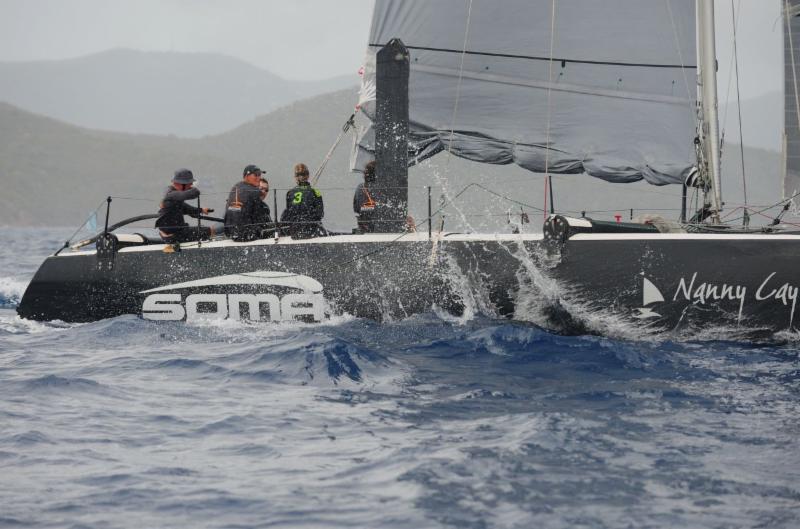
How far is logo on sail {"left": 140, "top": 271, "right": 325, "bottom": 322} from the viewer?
35.1 feet

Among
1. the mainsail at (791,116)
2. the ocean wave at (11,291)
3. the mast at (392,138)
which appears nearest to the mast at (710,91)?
the mast at (392,138)

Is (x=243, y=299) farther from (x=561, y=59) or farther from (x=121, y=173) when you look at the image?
(x=121, y=173)

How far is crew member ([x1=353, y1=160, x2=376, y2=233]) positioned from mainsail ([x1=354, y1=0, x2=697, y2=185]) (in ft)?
2.42

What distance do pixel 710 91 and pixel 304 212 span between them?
15.5ft

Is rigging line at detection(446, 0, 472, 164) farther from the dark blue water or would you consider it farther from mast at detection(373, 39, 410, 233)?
the dark blue water

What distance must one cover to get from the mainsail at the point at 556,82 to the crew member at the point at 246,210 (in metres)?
2.03

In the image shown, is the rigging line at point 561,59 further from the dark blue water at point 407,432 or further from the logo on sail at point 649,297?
the dark blue water at point 407,432

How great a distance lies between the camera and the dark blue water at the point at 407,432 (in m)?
4.88

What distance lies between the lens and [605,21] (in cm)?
1183

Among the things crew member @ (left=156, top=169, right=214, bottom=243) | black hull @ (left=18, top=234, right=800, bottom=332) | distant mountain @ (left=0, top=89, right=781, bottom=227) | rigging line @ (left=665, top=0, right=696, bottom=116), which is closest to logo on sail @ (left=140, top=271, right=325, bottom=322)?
black hull @ (left=18, top=234, right=800, bottom=332)

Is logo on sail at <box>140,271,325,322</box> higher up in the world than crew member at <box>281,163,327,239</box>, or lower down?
lower down

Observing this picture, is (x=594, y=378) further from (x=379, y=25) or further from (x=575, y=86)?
(x=379, y=25)

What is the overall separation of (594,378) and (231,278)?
4.89 metres

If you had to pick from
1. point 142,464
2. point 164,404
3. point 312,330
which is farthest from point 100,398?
point 312,330
